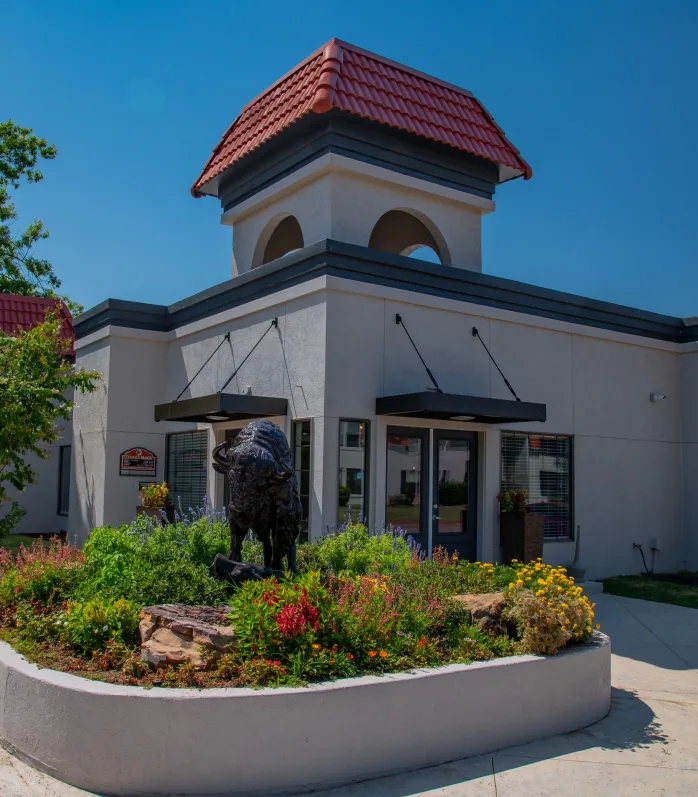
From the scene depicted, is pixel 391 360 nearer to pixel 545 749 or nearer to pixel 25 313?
pixel 545 749

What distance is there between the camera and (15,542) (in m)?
16.9

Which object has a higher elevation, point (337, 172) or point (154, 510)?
point (337, 172)

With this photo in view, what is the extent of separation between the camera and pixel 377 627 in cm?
618

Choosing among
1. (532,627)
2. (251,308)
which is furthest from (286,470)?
Answer: (251,308)

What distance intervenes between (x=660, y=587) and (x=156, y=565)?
8682 mm

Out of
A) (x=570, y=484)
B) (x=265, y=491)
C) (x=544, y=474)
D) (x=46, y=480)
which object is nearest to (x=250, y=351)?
(x=544, y=474)

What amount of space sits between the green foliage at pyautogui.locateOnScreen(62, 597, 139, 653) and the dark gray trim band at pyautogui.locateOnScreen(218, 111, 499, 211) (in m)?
8.00

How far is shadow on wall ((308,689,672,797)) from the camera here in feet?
17.5

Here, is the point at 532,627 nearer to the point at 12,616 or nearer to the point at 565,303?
the point at 12,616

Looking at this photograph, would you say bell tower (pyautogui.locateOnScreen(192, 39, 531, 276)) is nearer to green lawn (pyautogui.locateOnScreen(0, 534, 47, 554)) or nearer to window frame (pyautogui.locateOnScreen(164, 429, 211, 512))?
window frame (pyautogui.locateOnScreen(164, 429, 211, 512))

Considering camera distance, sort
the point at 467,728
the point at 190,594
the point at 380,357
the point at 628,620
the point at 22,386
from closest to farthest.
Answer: the point at 467,728 < the point at 190,594 < the point at 628,620 < the point at 380,357 < the point at 22,386

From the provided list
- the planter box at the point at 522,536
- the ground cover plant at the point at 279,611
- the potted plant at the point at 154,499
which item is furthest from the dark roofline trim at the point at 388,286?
the ground cover plant at the point at 279,611

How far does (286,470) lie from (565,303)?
25.6 feet

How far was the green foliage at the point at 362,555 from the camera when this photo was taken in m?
8.43
